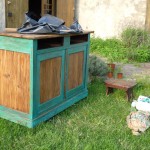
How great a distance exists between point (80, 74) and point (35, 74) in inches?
49.4

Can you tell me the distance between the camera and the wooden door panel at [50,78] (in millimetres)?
3473

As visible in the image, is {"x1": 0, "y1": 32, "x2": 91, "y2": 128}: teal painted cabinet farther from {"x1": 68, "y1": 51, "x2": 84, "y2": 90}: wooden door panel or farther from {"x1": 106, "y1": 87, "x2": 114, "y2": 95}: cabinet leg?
{"x1": 106, "y1": 87, "x2": 114, "y2": 95}: cabinet leg

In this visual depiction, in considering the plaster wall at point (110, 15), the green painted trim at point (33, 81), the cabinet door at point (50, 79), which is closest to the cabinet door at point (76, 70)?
the cabinet door at point (50, 79)

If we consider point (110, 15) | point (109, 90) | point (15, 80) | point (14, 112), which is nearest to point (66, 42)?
point (15, 80)

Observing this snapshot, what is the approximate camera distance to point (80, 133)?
3.38 metres

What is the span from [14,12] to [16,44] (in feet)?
12.7

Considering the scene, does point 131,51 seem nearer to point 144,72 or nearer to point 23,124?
point 144,72

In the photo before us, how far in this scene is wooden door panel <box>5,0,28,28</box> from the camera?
21.8 feet

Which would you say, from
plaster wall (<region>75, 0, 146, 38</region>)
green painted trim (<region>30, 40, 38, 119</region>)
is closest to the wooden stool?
green painted trim (<region>30, 40, 38, 119</region>)

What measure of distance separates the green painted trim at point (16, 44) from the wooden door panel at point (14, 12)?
11.4ft

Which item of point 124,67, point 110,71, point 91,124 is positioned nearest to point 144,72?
point 124,67

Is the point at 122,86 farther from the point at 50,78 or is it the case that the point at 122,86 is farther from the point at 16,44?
the point at 16,44

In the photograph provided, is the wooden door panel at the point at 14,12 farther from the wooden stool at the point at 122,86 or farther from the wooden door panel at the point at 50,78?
the wooden door panel at the point at 50,78

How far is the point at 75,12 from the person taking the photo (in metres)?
10.4
